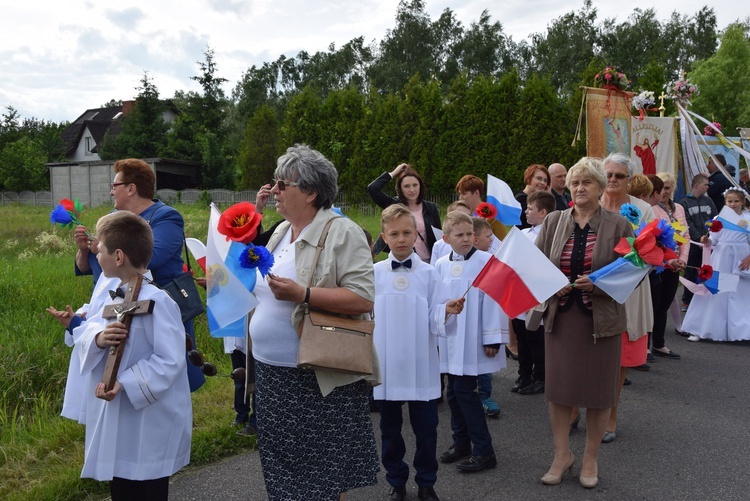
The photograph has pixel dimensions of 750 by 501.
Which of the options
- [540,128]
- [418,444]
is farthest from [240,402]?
[540,128]

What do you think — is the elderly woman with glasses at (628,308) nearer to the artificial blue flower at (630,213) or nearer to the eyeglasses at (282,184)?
the artificial blue flower at (630,213)

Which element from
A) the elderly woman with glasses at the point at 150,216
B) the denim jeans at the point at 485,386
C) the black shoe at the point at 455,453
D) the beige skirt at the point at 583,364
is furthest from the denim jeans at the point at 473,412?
the elderly woman with glasses at the point at 150,216

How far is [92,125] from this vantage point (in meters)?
57.7

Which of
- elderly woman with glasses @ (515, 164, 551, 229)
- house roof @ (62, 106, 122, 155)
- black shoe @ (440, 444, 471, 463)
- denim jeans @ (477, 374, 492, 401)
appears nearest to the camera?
black shoe @ (440, 444, 471, 463)

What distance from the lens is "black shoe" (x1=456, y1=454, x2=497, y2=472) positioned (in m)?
4.23

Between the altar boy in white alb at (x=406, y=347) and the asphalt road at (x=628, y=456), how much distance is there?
0.30 meters

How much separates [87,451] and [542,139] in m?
21.8

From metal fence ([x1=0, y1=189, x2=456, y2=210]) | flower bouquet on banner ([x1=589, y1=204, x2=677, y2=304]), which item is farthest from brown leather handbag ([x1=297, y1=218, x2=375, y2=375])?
metal fence ([x1=0, y1=189, x2=456, y2=210])

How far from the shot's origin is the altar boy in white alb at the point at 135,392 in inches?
106

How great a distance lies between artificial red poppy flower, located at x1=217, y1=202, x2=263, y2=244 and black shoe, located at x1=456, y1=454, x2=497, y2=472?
7.45ft

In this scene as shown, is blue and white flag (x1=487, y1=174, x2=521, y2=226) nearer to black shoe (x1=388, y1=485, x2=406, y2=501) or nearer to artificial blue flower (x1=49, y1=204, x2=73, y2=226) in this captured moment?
black shoe (x1=388, y1=485, x2=406, y2=501)

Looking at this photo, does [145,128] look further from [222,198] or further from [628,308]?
[628,308]

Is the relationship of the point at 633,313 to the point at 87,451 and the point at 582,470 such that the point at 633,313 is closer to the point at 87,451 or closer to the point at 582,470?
the point at 582,470

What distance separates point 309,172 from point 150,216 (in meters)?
1.55
